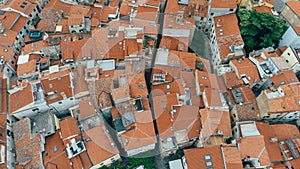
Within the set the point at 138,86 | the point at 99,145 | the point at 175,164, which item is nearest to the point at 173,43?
the point at 138,86

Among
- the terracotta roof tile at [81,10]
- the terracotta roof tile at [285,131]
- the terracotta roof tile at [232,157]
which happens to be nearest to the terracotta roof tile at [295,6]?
the terracotta roof tile at [285,131]

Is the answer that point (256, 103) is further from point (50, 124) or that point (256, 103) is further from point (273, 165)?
point (50, 124)

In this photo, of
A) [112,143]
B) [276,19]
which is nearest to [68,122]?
[112,143]

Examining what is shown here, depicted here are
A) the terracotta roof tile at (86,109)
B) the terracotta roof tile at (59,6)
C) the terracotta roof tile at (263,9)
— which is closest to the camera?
the terracotta roof tile at (86,109)

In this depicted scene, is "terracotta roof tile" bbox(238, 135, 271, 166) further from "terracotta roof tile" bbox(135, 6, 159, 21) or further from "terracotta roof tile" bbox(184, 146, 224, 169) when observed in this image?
"terracotta roof tile" bbox(135, 6, 159, 21)

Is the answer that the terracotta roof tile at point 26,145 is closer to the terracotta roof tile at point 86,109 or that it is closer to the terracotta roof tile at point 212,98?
the terracotta roof tile at point 86,109

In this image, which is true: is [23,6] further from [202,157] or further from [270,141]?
[270,141]
